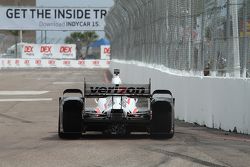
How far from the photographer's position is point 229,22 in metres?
12.4

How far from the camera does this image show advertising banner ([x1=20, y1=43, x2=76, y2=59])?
262ft

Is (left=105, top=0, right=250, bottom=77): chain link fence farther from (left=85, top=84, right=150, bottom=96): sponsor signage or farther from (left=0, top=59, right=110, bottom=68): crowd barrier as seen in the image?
(left=0, top=59, right=110, bottom=68): crowd barrier

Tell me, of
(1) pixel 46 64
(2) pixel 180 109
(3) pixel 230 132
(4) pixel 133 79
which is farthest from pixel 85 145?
(1) pixel 46 64

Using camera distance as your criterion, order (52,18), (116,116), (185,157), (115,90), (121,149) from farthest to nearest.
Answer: (52,18) < (115,90) < (116,116) < (121,149) < (185,157)

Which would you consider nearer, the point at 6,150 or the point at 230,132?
the point at 6,150

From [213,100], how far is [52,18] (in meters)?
45.2

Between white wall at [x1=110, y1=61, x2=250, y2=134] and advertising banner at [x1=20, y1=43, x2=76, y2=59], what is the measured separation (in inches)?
2546

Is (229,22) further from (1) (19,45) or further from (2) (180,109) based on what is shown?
(1) (19,45)

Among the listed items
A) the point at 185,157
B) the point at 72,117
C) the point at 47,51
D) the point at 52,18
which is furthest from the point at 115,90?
the point at 47,51

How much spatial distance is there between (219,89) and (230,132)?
3.13 feet

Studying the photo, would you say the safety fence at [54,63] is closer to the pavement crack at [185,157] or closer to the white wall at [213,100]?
the white wall at [213,100]

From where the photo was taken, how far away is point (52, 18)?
5681 centimetres

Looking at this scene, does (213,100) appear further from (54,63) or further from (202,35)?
(54,63)

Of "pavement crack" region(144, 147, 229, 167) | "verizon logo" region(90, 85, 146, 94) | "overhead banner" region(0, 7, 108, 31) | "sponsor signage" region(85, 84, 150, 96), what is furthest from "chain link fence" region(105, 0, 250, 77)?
"overhead banner" region(0, 7, 108, 31)
